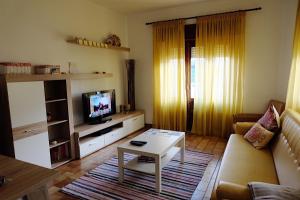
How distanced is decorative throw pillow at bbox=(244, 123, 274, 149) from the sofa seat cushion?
6cm

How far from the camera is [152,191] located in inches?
93.0

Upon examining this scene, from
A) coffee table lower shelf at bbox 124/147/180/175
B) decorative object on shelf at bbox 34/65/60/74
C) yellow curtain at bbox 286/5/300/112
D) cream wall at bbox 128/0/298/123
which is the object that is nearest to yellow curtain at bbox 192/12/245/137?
cream wall at bbox 128/0/298/123

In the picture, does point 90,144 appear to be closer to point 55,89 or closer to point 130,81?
point 55,89

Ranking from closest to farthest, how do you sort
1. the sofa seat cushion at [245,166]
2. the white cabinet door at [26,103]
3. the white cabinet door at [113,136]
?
the sofa seat cushion at [245,166] < the white cabinet door at [26,103] < the white cabinet door at [113,136]

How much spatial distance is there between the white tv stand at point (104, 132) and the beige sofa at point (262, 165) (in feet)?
6.90

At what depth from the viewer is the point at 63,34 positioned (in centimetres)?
339

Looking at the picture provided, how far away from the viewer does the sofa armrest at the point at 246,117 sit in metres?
3.60

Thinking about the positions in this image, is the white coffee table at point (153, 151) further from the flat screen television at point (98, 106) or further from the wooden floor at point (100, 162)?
the flat screen television at point (98, 106)

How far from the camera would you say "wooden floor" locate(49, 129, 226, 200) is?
2350mm

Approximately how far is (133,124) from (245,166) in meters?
2.77

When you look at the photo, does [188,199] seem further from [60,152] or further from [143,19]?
[143,19]

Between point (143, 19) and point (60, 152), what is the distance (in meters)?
3.23

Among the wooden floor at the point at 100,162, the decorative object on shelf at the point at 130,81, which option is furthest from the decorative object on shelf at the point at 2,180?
the decorative object on shelf at the point at 130,81

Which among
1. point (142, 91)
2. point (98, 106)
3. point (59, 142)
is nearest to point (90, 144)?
point (59, 142)
